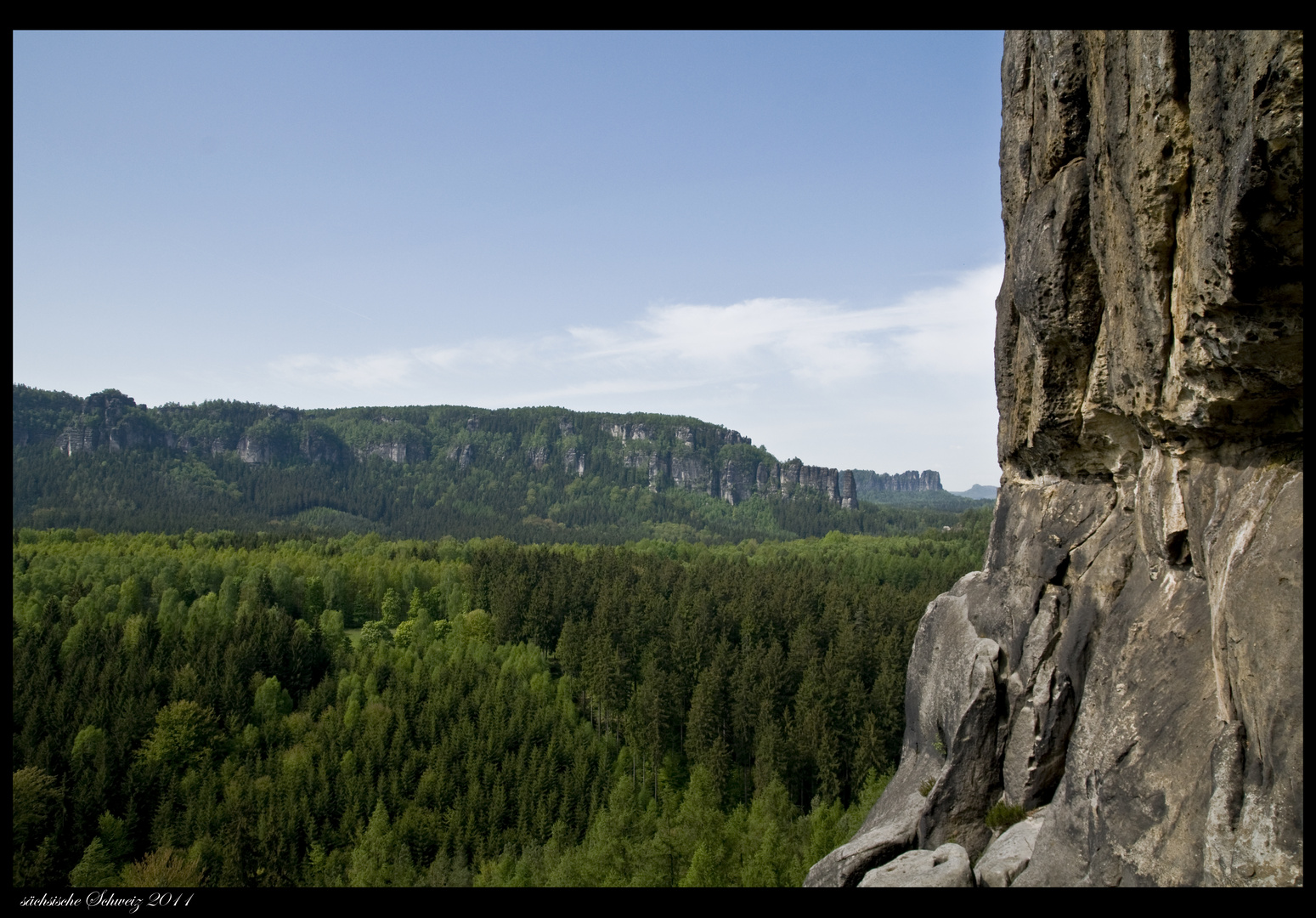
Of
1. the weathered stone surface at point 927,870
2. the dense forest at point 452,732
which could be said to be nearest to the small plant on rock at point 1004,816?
the weathered stone surface at point 927,870

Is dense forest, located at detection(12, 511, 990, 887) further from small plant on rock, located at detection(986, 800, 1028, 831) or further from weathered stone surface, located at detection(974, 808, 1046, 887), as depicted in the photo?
weathered stone surface, located at detection(974, 808, 1046, 887)

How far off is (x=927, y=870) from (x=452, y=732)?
117ft

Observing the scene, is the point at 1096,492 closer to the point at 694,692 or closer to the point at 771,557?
the point at 694,692

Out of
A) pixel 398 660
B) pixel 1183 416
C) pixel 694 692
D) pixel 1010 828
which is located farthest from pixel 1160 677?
pixel 398 660

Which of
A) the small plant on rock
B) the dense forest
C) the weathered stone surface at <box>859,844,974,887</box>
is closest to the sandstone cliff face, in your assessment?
the small plant on rock

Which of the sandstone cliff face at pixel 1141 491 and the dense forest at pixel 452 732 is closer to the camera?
the sandstone cliff face at pixel 1141 491

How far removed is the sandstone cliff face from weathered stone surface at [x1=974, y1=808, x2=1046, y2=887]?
340 millimetres

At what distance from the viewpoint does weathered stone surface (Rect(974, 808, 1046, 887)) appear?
1145cm

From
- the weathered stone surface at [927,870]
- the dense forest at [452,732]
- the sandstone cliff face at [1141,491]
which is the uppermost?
the sandstone cliff face at [1141,491]

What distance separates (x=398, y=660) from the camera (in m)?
55.5

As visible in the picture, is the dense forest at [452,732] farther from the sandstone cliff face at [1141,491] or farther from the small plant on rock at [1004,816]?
the sandstone cliff face at [1141,491]

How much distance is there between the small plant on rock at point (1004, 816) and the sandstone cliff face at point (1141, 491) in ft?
0.99

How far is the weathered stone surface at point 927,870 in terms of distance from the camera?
39.0 ft
